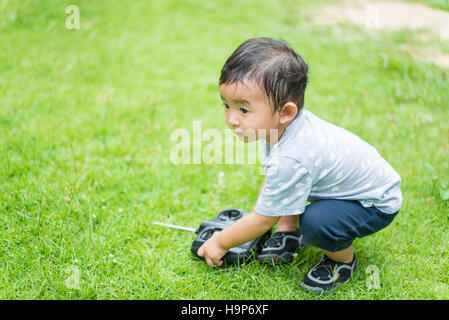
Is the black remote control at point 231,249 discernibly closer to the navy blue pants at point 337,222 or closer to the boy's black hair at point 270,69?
the navy blue pants at point 337,222

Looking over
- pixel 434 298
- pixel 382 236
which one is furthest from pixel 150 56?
pixel 434 298

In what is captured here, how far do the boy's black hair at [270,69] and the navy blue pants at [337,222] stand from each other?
0.48 metres

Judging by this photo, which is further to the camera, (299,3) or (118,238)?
(299,3)

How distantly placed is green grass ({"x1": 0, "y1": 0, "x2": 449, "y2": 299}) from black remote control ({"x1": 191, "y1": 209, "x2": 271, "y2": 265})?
0.06 meters

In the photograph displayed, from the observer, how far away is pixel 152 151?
9.87 feet

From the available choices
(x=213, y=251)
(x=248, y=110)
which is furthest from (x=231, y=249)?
(x=248, y=110)

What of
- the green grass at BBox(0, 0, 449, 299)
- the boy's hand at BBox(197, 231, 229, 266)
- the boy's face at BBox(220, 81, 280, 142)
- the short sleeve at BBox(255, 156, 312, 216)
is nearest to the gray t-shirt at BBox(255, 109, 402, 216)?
the short sleeve at BBox(255, 156, 312, 216)

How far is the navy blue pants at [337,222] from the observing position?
6.16 ft

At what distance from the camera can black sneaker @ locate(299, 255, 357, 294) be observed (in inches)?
79.0

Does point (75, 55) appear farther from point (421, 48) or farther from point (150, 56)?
point (421, 48)

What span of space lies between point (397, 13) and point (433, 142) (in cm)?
376

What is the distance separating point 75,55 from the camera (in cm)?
430

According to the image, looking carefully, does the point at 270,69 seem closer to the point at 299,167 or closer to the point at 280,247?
the point at 299,167

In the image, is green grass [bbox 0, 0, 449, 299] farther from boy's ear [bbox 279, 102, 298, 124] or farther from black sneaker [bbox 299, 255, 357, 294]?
boy's ear [bbox 279, 102, 298, 124]
